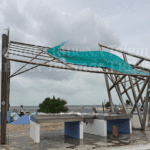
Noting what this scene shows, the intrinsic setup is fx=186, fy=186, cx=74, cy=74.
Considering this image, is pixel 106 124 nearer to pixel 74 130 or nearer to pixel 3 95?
pixel 74 130

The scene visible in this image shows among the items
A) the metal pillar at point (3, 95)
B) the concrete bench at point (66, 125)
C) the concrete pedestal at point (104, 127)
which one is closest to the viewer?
the metal pillar at point (3, 95)

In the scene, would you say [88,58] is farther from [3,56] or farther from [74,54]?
[3,56]

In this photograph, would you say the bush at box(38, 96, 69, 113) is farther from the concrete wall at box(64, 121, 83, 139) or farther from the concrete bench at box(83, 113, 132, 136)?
the concrete wall at box(64, 121, 83, 139)

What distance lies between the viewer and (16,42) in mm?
16531

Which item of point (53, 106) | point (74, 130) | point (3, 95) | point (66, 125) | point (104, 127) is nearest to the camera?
point (3, 95)

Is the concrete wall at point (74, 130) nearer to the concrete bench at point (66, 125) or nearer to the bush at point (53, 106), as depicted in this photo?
the concrete bench at point (66, 125)

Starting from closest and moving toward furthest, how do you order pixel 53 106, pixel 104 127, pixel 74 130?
pixel 74 130 < pixel 104 127 < pixel 53 106

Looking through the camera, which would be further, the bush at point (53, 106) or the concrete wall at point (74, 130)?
the bush at point (53, 106)

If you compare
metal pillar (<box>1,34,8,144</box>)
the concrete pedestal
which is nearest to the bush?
the concrete pedestal

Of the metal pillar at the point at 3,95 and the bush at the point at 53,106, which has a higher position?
the metal pillar at the point at 3,95

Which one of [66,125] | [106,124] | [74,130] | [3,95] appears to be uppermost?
[3,95]

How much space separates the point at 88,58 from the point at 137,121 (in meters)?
8.73

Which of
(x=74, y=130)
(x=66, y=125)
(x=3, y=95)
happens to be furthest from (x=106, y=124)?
(x=3, y=95)

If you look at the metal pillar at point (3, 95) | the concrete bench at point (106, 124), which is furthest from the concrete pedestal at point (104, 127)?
the metal pillar at point (3, 95)
